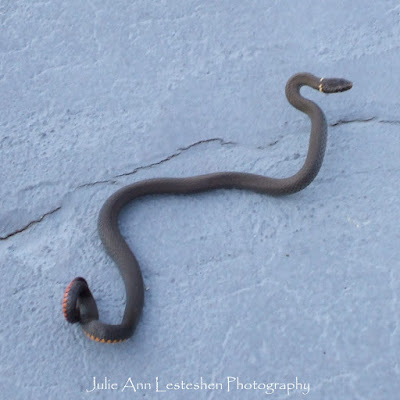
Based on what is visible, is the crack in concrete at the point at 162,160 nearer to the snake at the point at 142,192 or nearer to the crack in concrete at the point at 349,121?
the snake at the point at 142,192

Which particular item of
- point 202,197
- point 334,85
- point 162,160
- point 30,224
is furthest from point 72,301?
point 334,85

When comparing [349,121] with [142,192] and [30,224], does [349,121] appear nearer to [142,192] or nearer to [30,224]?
[142,192]

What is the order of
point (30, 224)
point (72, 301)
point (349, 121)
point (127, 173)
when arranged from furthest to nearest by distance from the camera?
point (349, 121) < point (127, 173) < point (30, 224) < point (72, 301)

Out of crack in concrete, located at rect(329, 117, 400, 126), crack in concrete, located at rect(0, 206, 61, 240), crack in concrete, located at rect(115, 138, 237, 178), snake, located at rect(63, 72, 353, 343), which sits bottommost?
crack in concrete, located at rect(329, 117, 400, 126)

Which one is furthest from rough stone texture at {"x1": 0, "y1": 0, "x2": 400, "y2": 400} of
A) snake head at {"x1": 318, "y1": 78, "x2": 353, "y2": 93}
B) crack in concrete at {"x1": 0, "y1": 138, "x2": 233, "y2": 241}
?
snake head at {"x1": 318, "y1": 78, "x2": 353, "y2": 93}

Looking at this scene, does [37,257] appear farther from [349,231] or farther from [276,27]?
[276,27]

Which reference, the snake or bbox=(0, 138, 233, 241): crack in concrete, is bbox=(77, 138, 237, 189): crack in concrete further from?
the snake

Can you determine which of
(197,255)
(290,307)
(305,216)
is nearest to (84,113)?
(197,255)
